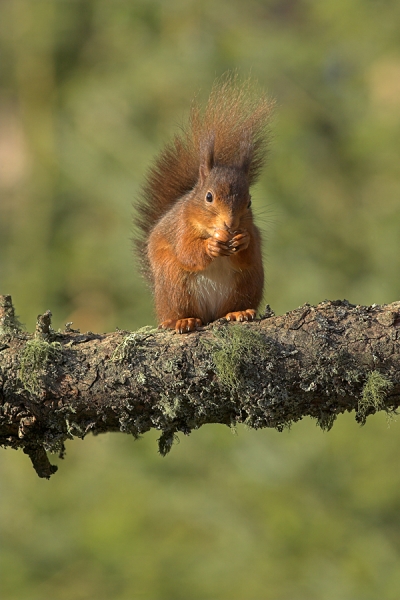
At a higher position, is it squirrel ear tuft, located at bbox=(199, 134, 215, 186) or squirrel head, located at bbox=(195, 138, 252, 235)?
squirrel ear tuft, located at bbox=(199, 134, 215, 186)

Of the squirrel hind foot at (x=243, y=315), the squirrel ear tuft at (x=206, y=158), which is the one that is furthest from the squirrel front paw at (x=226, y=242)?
the squirrel ear tuft at (x=206, y=158)

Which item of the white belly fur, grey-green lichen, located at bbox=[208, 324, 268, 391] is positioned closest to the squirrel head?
the white belly fur

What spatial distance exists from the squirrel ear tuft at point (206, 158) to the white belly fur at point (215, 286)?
1.12ft

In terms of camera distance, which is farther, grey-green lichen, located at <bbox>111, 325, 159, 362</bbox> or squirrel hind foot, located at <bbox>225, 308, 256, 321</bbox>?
squirrel hind foot, located at <bbox>225, 308, 256, 321</bbox>

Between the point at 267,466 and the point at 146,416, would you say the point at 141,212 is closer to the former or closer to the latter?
the point at 146,416

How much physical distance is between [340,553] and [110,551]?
1.88 metres

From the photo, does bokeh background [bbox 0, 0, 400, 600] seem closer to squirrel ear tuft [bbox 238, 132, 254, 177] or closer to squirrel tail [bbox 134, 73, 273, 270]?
squirrel tail [bbox 134, 73, 273, 270]

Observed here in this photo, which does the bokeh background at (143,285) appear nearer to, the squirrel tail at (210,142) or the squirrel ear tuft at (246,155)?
the squirrel tail at (210,142)

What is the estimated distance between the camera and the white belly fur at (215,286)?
2.71 m

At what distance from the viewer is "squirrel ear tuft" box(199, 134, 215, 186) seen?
2.84 metres

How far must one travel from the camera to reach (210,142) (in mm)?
2850

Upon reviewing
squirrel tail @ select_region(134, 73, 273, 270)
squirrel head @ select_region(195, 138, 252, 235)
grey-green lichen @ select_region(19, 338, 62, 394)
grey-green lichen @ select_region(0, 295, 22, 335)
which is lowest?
grey-green lichen @ select_region(19, 338, 62, 394)

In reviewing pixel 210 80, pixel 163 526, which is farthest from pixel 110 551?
pixel 210 80

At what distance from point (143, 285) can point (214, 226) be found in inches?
163
